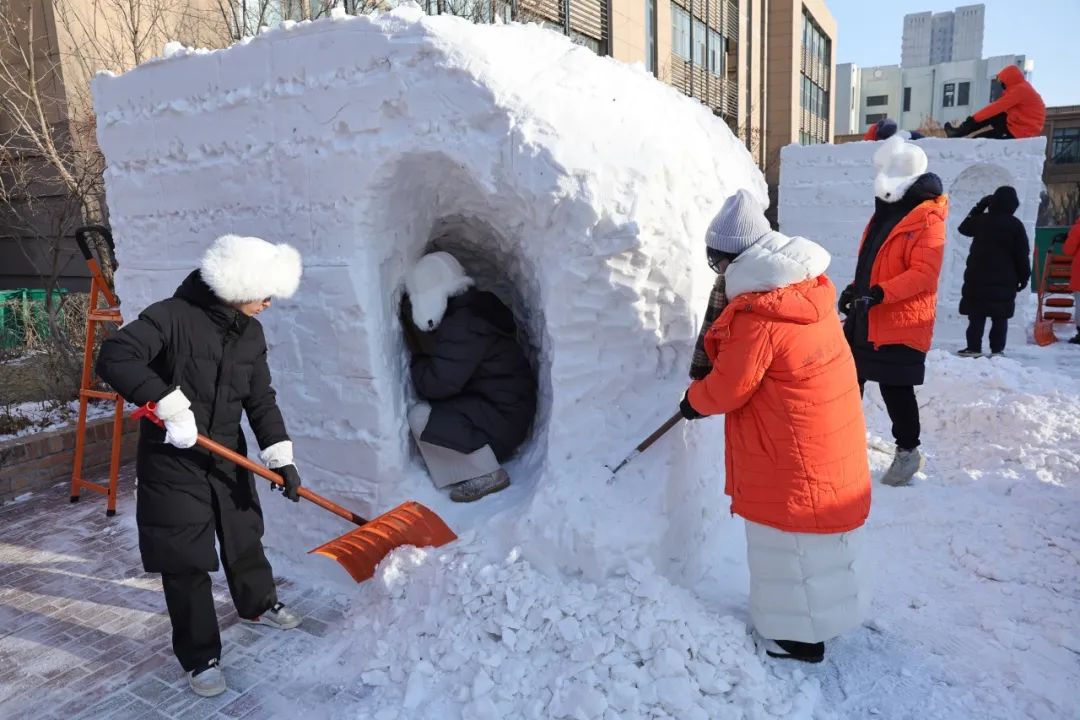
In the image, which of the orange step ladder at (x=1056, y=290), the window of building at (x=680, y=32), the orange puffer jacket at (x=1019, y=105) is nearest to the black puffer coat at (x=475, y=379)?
the orange puffer jacket at (x=1019, y=105)

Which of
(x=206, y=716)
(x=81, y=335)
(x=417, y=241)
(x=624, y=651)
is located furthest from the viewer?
(x=81, y=335)

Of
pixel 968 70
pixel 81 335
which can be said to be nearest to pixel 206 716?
pixel 81 335

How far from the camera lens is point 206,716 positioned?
2.64 metres

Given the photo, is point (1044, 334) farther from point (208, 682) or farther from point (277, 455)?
point (208, 682)

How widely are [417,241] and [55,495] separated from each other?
3314 mm

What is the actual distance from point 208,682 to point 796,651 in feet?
7.16

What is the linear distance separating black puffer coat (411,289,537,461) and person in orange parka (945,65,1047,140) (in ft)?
22.9

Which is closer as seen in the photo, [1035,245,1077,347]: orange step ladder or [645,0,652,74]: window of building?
[1035,245,1077,347]: orange step ladder

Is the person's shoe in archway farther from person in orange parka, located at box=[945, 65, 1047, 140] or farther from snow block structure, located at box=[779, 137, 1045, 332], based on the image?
person in orange parka, located at box=[945, 65, 1047, 140]

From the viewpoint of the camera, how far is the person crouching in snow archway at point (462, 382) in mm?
3334

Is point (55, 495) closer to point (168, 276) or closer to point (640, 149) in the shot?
point (168, 276)

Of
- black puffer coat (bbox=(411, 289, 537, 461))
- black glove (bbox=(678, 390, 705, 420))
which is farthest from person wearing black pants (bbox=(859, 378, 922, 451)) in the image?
black puffer coat (bbox=(411, 289, 537, 461))

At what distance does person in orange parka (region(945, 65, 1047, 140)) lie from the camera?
7.97 m

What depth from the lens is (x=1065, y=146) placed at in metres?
31.1
